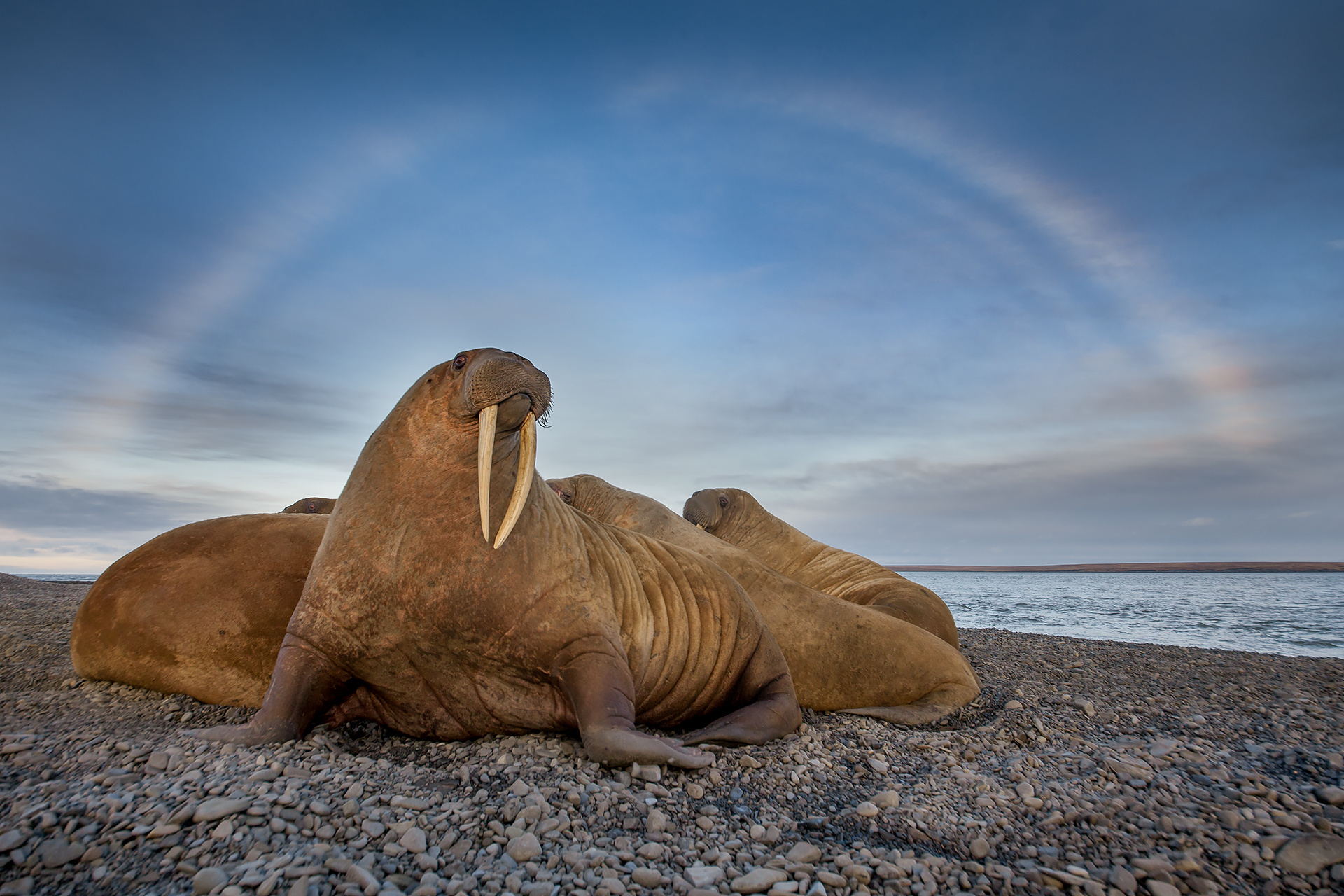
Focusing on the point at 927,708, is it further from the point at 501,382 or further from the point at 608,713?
the point at 501,382

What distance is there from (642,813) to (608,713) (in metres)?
0.63

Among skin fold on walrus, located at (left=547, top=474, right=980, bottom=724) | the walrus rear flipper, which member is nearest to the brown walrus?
skin fold on walrus, located at (left=547, top=474, right=980, bottom=724)

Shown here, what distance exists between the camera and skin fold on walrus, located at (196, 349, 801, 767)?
10.3 ft

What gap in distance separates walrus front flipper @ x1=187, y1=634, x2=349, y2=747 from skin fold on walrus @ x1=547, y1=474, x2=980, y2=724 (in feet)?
8.48

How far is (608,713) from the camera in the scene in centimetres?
310

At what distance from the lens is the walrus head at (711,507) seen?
8.00 metres

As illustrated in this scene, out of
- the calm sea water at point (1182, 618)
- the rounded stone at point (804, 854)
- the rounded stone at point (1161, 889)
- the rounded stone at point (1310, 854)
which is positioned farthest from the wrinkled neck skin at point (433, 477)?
the calm sea water at point (1182, 618)

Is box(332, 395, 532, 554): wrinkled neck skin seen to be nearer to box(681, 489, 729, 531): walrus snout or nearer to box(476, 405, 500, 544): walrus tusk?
box(476, 405, 500, 544): walrus tusk

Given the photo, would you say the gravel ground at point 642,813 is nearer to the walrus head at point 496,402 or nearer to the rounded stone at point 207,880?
the rounded stone at point 207,880

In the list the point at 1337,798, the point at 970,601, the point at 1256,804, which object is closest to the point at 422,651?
the point at 1256,804

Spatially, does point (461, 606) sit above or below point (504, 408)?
below

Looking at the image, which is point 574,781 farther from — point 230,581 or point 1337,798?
point 1337,798

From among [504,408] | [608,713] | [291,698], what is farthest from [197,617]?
[608,713]

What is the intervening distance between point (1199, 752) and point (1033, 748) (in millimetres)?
739
